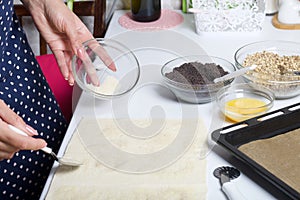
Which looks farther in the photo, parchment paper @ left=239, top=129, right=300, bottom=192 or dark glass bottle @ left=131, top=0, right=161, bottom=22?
dark glass bottle @ left=131, top=0, right=161, bottom=22

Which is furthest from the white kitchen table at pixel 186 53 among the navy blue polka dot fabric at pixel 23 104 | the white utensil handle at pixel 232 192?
the navy blue polka dot fabric at pixel 23 104

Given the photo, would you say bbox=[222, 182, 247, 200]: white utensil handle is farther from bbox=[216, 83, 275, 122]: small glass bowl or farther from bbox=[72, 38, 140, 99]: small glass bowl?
bbox=[72, 38, 140, 99]: small glass bowl

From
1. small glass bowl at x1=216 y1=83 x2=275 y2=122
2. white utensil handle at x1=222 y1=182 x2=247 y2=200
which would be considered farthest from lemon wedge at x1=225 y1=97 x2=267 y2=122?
white utensil handle at x1=222 y1=182 x2=247 y2=200

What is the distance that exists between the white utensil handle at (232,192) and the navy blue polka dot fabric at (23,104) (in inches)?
21.7

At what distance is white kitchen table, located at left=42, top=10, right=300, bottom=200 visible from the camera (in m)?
0.94

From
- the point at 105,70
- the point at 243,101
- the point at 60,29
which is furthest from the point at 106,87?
the point at 243,101

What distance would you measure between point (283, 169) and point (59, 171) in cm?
41

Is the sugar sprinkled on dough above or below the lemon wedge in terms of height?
below

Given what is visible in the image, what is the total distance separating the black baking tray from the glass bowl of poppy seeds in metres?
0.12

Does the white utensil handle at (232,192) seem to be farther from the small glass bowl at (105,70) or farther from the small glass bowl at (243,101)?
the small glass bowl at (105,70)

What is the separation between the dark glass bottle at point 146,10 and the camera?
163 cm

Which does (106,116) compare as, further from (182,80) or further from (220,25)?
(220,25)

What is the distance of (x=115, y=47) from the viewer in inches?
48.3

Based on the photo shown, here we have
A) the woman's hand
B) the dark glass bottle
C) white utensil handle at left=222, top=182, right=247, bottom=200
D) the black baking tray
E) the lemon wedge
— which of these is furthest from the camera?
the dark glass bottle
